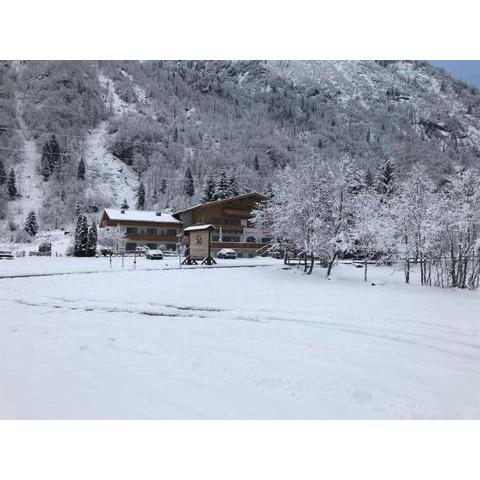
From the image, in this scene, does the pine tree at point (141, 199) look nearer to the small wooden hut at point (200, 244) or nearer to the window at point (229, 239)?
the window at point (229, 239)

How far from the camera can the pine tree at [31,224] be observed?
172 feet

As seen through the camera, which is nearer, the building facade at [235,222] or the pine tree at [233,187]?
the building facade at [235,222]

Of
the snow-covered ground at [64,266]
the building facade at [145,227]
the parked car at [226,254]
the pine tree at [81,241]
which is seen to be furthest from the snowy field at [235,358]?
the building facade at [145,227]

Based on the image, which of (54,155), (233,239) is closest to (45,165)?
(54,155)

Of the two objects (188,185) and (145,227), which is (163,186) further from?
(145,227)

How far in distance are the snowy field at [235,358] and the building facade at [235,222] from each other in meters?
33.6

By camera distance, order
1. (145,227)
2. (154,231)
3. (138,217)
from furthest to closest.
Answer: (154,231) < (138,217) < (145,227)

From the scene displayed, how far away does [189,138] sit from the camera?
9256cm

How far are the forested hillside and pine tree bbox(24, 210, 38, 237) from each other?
1019 millimetres

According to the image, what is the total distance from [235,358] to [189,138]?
89277 mm

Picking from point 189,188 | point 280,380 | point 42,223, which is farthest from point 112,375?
point 189,188

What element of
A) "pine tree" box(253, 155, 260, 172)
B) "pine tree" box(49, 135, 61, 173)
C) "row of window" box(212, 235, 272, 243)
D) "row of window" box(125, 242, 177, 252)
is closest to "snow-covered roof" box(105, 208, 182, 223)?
"row of window" box(125, 242, 177, 252)

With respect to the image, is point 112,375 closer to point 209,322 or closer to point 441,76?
point 209,322

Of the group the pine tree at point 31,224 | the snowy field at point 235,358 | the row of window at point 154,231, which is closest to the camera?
the snowy field at point 235,358
